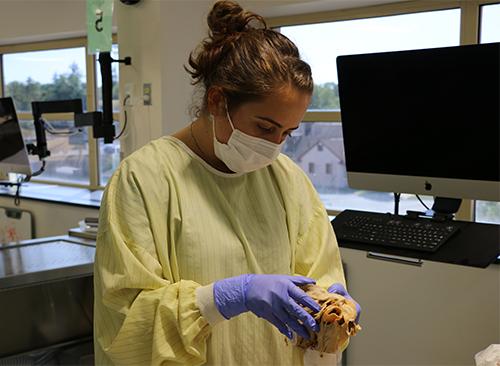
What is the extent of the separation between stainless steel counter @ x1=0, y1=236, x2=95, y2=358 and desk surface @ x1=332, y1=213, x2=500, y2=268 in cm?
92

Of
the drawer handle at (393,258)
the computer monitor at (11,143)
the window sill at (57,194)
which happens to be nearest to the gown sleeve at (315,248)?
the drawer handle at (393,258)

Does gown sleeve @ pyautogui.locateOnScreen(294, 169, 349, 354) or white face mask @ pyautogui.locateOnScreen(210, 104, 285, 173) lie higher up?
white face mask @ pyautogui.locateOnScreen(210, 104, 285, 173)

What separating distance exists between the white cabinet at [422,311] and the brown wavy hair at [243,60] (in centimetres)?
113

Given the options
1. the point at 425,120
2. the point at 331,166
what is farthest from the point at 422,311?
the point at 331,166

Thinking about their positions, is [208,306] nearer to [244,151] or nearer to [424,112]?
[244,151]

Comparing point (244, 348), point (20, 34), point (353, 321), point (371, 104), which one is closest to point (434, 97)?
point (371, 104)

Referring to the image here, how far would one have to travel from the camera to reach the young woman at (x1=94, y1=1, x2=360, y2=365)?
3.24ft

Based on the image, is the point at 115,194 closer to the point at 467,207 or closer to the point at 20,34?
the point at 467,207

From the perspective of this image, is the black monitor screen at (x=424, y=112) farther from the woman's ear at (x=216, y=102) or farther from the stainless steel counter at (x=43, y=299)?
the stainless steel counter at (x=43, y=299)

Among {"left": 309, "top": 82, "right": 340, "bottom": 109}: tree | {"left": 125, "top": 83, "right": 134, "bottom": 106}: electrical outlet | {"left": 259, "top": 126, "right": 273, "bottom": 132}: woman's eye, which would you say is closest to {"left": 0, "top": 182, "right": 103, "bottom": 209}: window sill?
{"left": 125, "top": 83, "right": 134, "bottom": 106}: electrical outlet

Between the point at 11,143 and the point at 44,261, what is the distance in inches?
44.7

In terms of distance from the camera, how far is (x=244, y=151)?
1.11 metres

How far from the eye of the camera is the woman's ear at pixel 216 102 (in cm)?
A: 110

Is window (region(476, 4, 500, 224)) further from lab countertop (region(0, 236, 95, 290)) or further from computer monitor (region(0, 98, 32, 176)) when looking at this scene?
computer monitor (region(0, 98, 32, 176))
